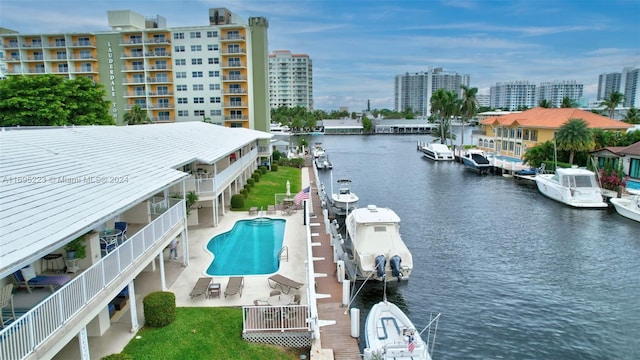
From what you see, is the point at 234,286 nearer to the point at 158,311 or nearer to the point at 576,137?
the point at 158,311

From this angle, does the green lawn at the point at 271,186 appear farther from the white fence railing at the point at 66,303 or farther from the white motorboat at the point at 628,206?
the white motorboat at the point at 628,206

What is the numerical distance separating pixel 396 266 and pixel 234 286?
743cm

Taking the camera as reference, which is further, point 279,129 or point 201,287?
point 279,129

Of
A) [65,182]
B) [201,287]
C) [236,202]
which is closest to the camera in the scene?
[65,182]

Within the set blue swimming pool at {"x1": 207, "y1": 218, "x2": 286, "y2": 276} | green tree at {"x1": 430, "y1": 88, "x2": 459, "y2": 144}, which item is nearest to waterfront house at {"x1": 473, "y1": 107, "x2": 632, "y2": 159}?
green tree at {"x1": 430, "y1": 88, "x2": 459, "y2": 144}

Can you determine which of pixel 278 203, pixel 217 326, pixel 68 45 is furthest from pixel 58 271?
pixel 68 45

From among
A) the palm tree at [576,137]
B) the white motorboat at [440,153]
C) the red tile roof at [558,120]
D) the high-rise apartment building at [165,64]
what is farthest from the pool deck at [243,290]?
the white motorboat at [440,153]

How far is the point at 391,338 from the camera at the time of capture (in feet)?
47.5

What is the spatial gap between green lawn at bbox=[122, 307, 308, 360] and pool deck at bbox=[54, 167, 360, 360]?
65 cm

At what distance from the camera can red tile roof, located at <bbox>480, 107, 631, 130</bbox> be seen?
5930 cm

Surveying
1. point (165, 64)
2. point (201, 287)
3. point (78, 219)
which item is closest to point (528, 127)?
point (165, 64)

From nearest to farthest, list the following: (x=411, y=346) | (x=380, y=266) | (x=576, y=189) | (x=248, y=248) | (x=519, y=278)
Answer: (x=411, y=346) < (x=380, y=266) < (x=519, y=278) < (x=248, y=248) < (x=576, y=189)

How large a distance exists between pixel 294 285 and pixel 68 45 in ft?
238

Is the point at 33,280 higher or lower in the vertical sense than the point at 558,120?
lower
